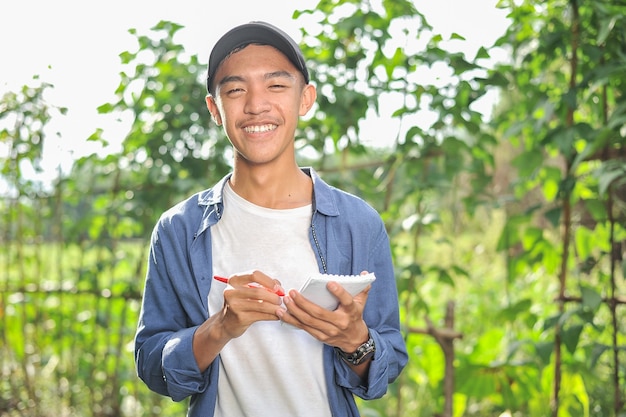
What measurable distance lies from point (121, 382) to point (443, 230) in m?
2.06

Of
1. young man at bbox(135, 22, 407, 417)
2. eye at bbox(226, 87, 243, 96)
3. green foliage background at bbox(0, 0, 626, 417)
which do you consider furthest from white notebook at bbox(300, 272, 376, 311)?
green foliage background at bbox(0, 0, 626, 417)

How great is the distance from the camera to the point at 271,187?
132 cm

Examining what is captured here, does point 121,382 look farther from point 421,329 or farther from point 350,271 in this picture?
point 350,271

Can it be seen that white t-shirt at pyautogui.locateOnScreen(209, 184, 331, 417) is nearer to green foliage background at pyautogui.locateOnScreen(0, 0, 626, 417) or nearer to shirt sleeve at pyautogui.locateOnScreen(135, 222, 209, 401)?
shirt sleeve at pyautogui.locateOnScreen(135, 222, 209, 401)

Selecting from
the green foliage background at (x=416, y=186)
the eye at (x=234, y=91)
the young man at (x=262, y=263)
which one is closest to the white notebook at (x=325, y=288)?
the young man at (x=262, y=263)

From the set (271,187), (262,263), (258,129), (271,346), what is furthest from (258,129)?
(271,346)

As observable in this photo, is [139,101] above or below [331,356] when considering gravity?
above

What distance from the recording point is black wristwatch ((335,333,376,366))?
3.92ft

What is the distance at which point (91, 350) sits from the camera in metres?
3.12

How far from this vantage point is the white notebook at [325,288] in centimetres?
108

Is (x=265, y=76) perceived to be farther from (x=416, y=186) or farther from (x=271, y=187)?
(x=416, y=186)

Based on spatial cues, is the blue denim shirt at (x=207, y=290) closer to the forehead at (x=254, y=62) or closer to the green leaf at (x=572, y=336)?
the forehead at (x=254, y=62)

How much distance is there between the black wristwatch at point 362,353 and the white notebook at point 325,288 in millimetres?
103

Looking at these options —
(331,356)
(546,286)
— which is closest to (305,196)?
(331,356)
